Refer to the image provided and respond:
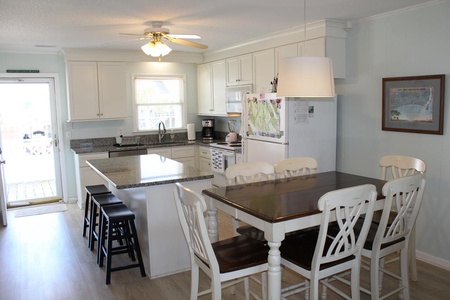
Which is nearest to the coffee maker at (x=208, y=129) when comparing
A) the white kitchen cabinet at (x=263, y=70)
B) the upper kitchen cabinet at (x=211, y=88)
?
the upper kitchen cabinet at (x=211, y=88)

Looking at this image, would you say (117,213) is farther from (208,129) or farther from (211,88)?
(208,129)

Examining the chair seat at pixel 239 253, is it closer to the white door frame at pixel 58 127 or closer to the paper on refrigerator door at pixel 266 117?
the paper on refrigerator door at pixel 266 117

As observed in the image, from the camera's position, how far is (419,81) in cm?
355

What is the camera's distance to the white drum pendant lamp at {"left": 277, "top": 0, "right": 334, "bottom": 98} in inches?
99.0

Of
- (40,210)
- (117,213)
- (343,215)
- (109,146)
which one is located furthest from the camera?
(109,146)

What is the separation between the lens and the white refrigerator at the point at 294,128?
13.6 ft

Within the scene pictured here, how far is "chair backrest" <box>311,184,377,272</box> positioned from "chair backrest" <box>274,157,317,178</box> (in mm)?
1040

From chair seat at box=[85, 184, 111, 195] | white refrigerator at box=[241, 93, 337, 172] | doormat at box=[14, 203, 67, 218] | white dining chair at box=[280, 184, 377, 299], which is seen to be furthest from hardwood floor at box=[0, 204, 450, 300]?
white refrigerator at box=[241, 93, 337, 172]

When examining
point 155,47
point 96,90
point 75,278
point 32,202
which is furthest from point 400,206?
point 32,202

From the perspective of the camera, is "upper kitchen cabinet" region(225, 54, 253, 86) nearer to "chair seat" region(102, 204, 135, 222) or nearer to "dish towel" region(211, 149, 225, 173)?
"dish towel" region(211, 149, 225, 173)

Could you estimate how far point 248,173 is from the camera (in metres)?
3.20

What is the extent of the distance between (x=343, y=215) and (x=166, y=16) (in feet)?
8.10

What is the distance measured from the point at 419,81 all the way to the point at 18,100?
5.37 metres

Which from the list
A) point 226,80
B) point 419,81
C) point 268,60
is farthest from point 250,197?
point 226,80
